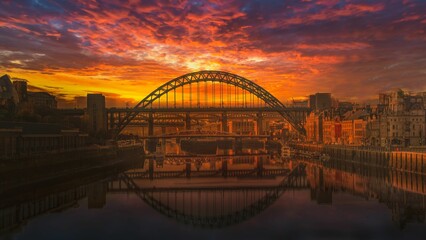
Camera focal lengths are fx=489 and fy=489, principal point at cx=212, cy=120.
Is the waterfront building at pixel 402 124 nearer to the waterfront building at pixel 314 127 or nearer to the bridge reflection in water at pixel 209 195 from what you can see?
the bridge reflection in water at pixel 209 195

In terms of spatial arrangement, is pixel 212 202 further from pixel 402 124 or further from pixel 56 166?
pixel 402 124

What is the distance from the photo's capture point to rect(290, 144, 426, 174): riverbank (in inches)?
1773

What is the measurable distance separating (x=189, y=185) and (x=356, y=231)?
21034 mm

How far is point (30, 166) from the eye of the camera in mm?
40344

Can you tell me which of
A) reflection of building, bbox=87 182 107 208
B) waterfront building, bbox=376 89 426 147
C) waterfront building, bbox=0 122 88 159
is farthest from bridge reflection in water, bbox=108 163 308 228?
waterfront building, bbox=376 89 426 147

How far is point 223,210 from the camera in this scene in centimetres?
3247

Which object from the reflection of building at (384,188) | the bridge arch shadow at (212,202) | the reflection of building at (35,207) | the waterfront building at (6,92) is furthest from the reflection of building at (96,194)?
the waterfront building at (6,92)

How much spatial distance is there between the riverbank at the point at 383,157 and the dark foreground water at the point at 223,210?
5.05 feet

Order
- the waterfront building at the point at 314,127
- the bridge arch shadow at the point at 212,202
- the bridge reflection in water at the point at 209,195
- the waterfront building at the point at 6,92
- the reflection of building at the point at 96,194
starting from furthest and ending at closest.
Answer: the waterfront building at the point at 314,127 < the waterfront building at the point at 6,92 < the reflection of building at the point at 96,194 < the bridge reflection in water at the point at 209,195 < the bridge arch shadow at the point at 212,202

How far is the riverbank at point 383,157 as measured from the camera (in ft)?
148

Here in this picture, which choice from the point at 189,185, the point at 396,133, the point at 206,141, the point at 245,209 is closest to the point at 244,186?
the point at 189,185

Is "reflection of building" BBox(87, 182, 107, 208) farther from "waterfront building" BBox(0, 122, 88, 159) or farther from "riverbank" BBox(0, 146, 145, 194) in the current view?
"waterfront building" BBox(0, 122, 88, 159)

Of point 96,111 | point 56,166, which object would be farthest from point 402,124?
point 96,111

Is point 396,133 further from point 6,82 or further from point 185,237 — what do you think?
point 6,82
